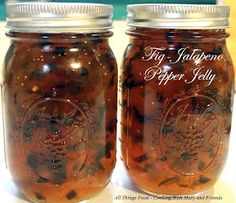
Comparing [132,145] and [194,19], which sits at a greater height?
[194,19]

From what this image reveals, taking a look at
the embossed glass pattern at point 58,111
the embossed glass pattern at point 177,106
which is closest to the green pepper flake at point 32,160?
the embossed glass pattern at point 58,111

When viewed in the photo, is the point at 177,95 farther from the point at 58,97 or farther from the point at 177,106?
the point at 58,97

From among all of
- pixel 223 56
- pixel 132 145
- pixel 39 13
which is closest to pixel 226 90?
pixel 223 56

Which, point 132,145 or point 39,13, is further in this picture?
point 132,145

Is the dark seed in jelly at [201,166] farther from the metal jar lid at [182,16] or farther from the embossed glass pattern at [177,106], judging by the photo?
the metal jar lid at [182,16]

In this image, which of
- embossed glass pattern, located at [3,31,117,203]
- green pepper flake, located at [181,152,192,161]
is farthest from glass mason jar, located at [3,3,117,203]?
green pepper flake, located at [181,152,192,161]

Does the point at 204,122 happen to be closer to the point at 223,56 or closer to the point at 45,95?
the point at 223,56

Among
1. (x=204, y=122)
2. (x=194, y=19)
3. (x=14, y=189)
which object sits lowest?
(x=14, y=189)
